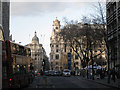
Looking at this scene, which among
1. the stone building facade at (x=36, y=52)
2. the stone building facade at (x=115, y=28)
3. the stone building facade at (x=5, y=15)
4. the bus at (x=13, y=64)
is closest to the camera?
the bus at (x=13, y=64)

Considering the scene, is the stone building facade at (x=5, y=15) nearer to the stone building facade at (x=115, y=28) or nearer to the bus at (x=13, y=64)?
the stone building facade at (x=115, y=28)

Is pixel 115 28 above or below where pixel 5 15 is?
below

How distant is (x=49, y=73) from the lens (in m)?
76.6

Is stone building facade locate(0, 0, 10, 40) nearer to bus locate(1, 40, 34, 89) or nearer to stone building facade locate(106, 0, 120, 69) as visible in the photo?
stone building facade locate(106, 0, 120, 69)

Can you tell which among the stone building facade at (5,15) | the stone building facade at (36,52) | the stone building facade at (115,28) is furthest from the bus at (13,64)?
the stone building facade at (36,52)

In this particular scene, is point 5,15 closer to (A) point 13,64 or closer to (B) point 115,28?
(B) point 115,28

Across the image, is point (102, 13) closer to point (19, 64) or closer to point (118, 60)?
point (118, 60)

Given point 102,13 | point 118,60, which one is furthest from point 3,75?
point 118,60

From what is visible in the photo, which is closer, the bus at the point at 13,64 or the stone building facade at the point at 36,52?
the bus at the point at 13,64

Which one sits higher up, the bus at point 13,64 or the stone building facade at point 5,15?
the stone building facade at point 5,15

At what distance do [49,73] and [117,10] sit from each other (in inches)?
1398

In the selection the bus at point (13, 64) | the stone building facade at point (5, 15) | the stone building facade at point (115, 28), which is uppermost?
the stone building facade at point (5, 15)

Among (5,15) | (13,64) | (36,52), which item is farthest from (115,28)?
(36,52)

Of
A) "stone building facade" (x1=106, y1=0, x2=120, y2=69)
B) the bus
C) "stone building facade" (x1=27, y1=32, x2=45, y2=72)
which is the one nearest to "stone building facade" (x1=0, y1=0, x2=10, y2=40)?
"stone building facade" (x1=106, y1=0, x2=120, y2=69)
